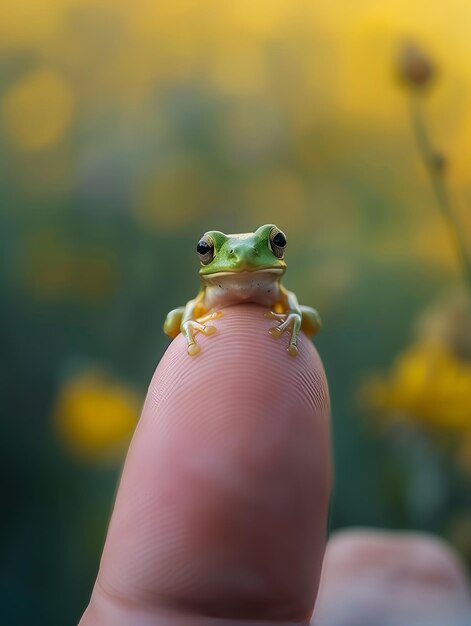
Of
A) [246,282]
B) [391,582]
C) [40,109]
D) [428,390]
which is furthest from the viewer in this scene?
[40,109]

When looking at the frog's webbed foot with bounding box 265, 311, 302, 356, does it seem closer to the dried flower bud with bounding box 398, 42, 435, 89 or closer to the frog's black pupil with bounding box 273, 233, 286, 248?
the frog's black pupil with bounding box 273, 233, 286, 248

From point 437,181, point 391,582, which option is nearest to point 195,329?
point 391,582

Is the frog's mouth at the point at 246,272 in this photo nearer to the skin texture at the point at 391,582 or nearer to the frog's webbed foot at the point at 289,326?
the frog's webbed foot at the point at 289,326

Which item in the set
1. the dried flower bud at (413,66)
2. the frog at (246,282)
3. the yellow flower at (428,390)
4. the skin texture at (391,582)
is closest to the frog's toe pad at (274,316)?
the frog at (246,282)

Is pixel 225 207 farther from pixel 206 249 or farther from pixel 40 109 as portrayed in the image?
pixel 206 249

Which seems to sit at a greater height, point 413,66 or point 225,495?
point 413,66

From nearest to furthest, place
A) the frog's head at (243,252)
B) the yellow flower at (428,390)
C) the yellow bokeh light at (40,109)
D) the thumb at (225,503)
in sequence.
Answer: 1. the thumb at (225,503)
2. the frog's head at (243,252)
3. the yellow flower at (428,390)
4. the yellow bokeh light at (40,109)
